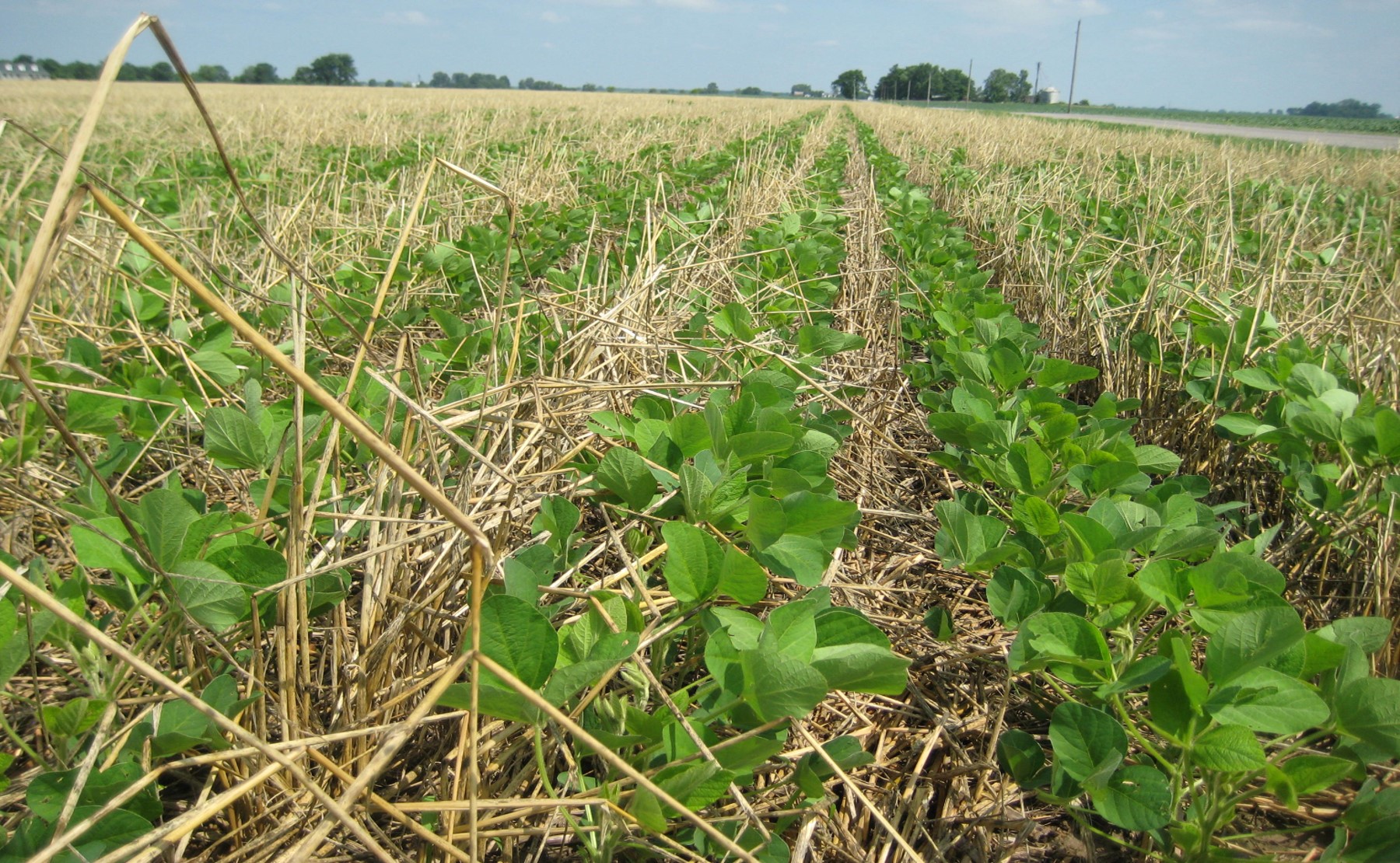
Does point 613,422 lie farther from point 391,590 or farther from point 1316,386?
point 1316,386

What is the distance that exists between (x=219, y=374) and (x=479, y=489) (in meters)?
0.87

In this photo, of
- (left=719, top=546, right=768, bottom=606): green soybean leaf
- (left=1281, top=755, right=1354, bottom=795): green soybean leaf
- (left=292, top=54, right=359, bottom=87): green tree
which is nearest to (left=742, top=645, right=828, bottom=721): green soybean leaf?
(left=719, top=546, right=768, bottom=606): green soybean leaf

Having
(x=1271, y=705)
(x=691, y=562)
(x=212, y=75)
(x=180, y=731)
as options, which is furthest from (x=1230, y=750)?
(x=212, y=75)

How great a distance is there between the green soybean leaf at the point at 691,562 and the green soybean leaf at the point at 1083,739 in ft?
1.50

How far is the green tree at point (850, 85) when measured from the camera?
3214 inches

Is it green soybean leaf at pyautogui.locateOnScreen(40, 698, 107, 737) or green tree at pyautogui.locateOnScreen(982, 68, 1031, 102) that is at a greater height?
green tree at pyautogui.locateOnScreen(982, 68, 1031, 102)

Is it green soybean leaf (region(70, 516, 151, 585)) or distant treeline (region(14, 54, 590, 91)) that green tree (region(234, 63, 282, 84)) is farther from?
green soybean leaf (region(70, 516, 151, 585))

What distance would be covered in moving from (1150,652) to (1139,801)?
0.51 metres

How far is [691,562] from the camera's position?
101 centimetres

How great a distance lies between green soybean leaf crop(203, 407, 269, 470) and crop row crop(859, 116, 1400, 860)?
109 centimetres

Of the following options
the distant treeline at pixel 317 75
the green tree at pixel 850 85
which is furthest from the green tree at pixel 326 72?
the green tree at pixel 850 85

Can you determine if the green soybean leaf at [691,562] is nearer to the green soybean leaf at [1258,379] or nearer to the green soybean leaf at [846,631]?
the green soybean leaf at [846,631]

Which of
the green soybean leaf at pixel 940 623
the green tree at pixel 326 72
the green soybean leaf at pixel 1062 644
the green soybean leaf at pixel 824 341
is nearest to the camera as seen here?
the green soybean leaf at pixel 1062 644

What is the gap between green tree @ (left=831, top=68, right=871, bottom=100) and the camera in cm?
8162
